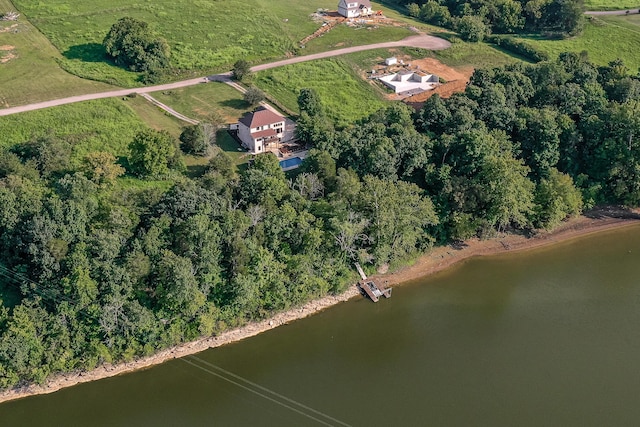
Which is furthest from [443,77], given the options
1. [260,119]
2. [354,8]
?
[260,119]

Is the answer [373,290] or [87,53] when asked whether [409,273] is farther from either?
[87,53]

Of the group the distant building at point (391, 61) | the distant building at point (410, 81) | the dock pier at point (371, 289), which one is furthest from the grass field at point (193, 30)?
the dock pier at point (371, 289)

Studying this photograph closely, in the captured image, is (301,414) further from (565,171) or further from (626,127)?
(626,127)

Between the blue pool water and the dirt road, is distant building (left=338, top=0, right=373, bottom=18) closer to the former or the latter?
the dirt road

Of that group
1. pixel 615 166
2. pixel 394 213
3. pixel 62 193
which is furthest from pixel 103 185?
pixel 615 166

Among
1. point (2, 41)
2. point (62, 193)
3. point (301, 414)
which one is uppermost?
point (2, 41)

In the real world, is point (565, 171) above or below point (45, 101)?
below

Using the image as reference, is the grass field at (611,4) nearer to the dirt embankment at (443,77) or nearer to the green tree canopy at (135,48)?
the dirt embankment at (443,77)
